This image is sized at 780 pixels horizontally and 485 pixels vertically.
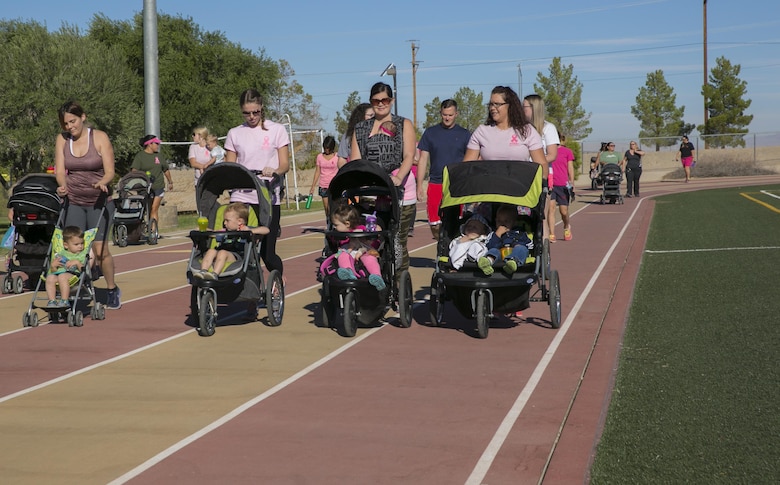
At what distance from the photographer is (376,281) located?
9.23 meters

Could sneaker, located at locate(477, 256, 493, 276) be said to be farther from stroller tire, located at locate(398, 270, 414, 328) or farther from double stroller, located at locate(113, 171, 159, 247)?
double stroller, located at locate(113, 171, 159, 247)

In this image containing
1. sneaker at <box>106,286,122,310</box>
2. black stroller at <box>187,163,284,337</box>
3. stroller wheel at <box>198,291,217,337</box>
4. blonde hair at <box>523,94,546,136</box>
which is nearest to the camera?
stroller wheel at <box>198,291,217,337</box>

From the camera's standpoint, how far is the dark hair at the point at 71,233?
10.2 metres

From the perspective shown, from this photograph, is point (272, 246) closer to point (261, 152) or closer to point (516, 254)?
point (261, 152)

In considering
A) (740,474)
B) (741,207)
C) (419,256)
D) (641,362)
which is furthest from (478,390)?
(741,207)

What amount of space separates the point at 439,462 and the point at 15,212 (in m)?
8.95

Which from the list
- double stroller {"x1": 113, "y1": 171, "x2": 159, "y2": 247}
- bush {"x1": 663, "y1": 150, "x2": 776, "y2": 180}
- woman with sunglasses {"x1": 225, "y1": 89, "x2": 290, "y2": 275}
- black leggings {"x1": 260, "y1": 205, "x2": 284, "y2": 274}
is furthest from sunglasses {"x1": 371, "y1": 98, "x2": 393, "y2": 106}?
bush {"x1": 663, "y1": 150, "x2": 776, "y2": 180}

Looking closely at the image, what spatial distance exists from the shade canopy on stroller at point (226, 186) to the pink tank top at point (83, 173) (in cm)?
120

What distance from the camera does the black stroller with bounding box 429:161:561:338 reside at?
9.05m

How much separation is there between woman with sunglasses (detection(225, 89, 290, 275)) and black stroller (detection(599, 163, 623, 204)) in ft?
74.7

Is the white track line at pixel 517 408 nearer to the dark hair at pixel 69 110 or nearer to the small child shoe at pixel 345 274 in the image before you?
the small child shoe at pixel 345 274

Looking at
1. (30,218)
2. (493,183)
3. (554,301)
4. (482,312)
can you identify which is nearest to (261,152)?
(493,183)

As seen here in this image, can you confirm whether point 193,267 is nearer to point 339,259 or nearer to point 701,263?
point 339,259

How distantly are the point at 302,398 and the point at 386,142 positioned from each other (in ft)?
12.7
